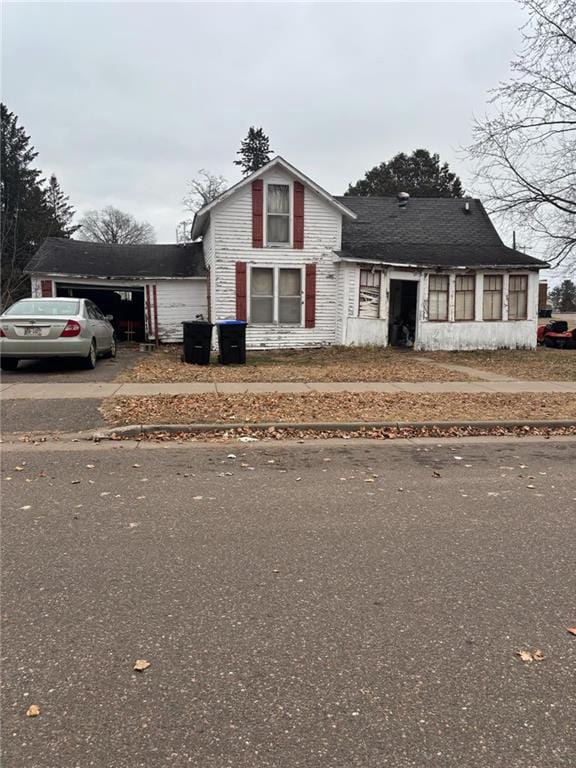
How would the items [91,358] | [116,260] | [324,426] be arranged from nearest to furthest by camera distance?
[324,426] < [91,358] < [116,260]

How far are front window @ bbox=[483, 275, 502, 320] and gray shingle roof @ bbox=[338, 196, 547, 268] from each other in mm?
686

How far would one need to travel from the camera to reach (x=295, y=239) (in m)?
18.4

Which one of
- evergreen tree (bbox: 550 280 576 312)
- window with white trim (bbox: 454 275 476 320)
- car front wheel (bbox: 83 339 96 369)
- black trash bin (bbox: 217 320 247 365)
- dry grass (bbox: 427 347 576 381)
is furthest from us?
evergreen tree (bbox: 550 280 576 312)

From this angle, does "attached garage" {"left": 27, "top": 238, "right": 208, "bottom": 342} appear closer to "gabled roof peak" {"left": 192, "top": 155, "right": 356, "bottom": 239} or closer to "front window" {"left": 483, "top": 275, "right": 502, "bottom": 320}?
"gabled roof peak" {"left": 192, "top": 155, "right": 356, "bottom": 239}

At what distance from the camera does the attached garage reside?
19703 millimetres

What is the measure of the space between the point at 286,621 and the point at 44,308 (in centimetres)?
1035

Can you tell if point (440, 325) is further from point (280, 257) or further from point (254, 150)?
point (254, 150)

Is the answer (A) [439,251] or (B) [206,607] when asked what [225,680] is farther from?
(A) [439,251]

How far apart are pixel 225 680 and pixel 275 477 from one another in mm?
3134

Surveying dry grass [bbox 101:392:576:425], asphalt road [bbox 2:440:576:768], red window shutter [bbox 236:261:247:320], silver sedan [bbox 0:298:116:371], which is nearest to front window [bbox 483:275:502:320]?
red window shutter [bbox 236:261:247:320]

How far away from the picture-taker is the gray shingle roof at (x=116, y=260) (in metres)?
20.0

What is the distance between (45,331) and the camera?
36.3 ft

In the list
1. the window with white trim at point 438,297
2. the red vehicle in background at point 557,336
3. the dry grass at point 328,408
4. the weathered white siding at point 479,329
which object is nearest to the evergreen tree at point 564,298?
the red vehicle in background at point 557,336

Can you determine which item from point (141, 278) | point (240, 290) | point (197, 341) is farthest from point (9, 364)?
point (141, 278)
